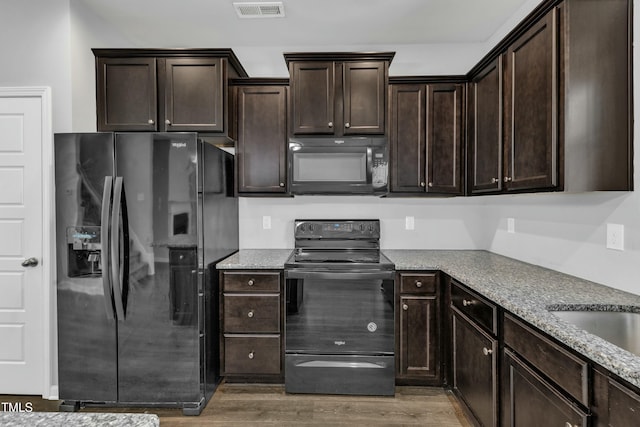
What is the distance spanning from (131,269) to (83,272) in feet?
1.08

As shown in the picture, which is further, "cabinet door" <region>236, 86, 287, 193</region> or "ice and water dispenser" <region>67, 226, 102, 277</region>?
"cabinet door" <region>236, 86, 287, 193</region>

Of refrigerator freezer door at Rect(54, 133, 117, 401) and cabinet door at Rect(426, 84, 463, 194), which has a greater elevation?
cabinet door at Rect(426, 84, 463, 194)

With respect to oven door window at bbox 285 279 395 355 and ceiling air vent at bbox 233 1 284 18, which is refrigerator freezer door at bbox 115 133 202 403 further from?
ceiling air vent at bbox 233 1 284 18

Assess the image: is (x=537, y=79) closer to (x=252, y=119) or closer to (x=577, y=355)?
(x=577, y=355)

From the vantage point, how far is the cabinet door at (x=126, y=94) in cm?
262

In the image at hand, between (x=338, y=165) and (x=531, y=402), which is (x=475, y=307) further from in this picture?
(x=338, y=165)

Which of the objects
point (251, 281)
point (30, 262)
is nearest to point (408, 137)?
point (251, 281)

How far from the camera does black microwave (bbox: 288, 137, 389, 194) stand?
8.86 feet

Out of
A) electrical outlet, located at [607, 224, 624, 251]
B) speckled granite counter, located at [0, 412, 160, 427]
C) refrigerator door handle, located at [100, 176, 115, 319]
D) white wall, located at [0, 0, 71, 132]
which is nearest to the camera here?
speckled granite counter, located at [0, 412, 160, 427]

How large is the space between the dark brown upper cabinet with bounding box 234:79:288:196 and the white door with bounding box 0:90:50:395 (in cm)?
136

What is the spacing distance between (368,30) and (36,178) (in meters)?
2.77

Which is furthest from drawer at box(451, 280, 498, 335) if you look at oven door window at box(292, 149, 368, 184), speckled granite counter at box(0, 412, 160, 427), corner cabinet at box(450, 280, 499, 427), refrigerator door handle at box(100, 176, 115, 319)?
refrigerator door handle at box(100, 176, 115, 319)

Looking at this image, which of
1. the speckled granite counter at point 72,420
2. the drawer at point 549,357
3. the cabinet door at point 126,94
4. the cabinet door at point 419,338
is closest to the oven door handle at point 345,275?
the cabinet door at point 419,338

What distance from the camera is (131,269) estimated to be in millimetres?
2209
